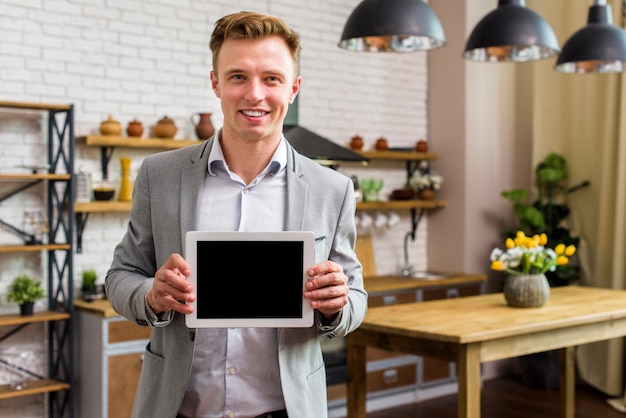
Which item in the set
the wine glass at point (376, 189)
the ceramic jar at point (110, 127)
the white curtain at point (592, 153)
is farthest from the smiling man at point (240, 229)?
the white curtain at point (592, 153)

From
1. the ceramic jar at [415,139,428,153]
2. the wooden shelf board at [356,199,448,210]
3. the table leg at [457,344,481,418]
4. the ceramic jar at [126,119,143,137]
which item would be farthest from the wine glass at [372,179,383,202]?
the table leg at [457,344,481,418]

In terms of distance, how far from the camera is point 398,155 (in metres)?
6.99

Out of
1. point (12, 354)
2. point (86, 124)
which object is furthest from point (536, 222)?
point (12, 354)

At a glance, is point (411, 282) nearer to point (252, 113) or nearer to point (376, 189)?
point (376, 189)

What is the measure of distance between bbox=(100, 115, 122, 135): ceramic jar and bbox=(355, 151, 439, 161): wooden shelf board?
2092 millimetres

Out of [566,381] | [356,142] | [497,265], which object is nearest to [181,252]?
[497,265]

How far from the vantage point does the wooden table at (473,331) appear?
3951 millimetres

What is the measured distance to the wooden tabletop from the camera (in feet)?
13.1

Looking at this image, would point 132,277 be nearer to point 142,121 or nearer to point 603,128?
point 142,121

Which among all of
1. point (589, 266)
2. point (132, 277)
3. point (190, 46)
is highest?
point (190, 46)

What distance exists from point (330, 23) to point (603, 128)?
2.38m

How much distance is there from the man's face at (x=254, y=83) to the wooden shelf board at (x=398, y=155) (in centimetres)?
489

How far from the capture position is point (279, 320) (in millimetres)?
1796

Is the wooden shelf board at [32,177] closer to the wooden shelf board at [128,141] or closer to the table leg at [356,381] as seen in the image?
the wooden shelf board at [128,141]
